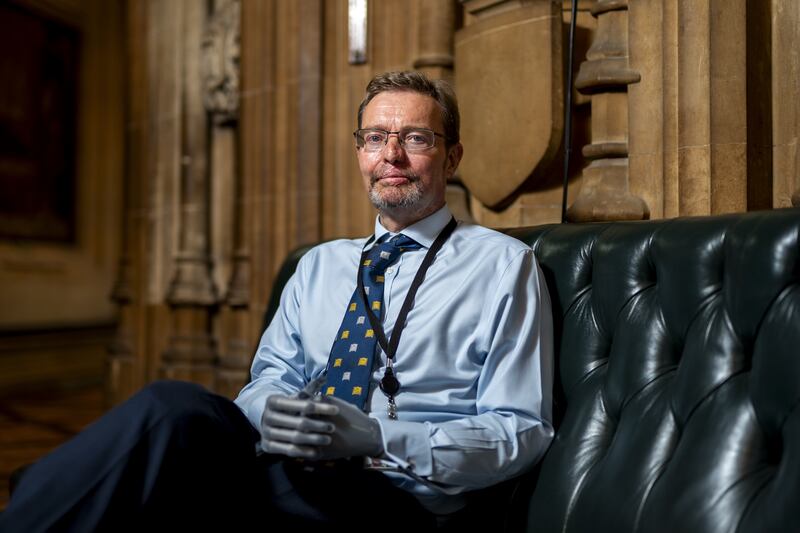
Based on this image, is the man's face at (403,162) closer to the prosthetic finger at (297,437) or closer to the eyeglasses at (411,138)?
the eyeglasses at (411,138)

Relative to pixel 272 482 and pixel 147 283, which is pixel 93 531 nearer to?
pixel 272 482

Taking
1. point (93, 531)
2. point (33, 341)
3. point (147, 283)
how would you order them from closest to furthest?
point (93, 531), point (147, 283), point (33, 341)

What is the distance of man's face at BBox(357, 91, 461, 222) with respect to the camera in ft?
6.15

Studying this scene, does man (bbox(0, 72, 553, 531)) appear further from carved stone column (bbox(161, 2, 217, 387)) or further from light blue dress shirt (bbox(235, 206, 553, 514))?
carved stone column (bbox(161, 2, 217, 387))

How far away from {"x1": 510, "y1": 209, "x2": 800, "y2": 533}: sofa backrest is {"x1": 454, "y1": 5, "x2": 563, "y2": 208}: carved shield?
3.25 ft

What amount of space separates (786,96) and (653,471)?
124cm

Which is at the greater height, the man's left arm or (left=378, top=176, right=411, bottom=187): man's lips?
(left=378, top=176, right=411, bottom=187): man's lips

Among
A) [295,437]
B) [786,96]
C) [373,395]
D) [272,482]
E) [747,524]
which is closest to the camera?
[747,524]

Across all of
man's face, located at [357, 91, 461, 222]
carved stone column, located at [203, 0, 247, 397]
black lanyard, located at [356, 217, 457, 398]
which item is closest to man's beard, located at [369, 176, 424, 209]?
man's face, located at [357, 91, 461, 222]

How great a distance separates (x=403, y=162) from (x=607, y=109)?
863 millimetres

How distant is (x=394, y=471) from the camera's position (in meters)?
1.55

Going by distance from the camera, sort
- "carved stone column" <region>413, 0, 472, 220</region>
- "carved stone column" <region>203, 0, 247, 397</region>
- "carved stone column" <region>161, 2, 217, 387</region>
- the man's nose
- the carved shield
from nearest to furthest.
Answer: the man's nose < the carved shield < "carved stone column" <region>413, 0, 472, 220</region> < "carved stone column" <region>203, 0, 247, 397</region> < "carved stone column" <region>161, 2, 217, 387</region>

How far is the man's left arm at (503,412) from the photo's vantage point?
1499mm

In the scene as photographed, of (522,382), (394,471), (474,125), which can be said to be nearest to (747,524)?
(522,382)
